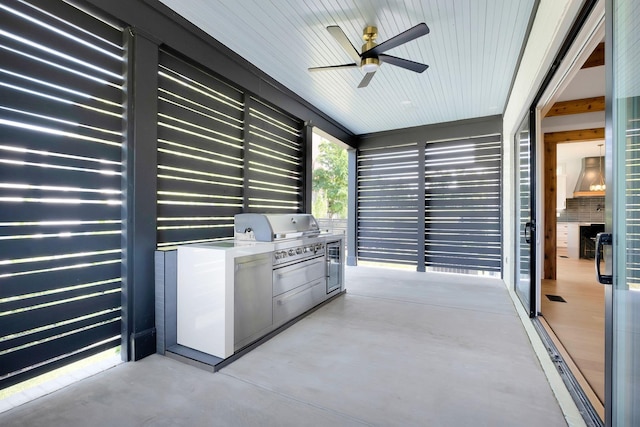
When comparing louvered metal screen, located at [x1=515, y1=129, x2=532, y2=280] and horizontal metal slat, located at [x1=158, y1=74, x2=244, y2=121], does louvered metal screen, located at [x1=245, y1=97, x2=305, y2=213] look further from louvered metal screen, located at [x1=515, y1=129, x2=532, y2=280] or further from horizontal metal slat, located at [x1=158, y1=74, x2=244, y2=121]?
louvered metal screen, located at [x1=515, y1=129, x2=532, y2=280]

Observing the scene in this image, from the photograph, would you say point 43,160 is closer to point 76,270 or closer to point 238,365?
point 76,270

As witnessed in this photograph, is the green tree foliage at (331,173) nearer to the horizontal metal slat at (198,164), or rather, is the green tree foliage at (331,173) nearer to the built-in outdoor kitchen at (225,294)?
the horizontal metal slat at (198,164)

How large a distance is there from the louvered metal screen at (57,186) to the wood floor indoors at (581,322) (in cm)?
320

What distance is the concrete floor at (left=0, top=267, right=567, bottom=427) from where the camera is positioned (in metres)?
1.64

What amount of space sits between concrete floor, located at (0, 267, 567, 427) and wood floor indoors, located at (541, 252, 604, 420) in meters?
0.25

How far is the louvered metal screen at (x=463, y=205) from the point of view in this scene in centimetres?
534

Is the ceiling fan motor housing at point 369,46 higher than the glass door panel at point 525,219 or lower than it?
higher

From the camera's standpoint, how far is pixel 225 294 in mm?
2236

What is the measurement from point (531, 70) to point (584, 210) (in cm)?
802

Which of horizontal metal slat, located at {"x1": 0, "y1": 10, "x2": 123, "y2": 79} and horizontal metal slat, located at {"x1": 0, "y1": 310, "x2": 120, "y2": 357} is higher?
horizontal metal slat, located at {"x1": 0, "y1": 10, "x2": 123, "y2": 79}

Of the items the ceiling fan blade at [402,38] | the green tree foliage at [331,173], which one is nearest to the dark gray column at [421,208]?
the ceiling fan blade at [402,38]

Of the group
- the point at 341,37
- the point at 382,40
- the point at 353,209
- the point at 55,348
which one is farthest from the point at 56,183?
the point at 353,209

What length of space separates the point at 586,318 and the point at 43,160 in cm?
473

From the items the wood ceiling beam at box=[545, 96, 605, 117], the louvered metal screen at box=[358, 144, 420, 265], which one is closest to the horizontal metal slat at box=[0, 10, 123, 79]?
the louvered metal screen at box=[358, 144, 420, 265]
